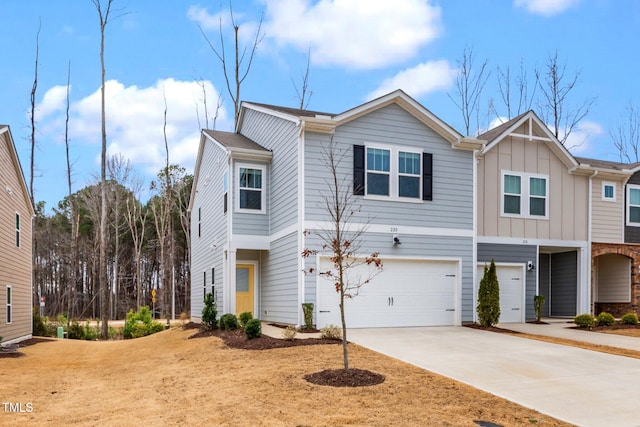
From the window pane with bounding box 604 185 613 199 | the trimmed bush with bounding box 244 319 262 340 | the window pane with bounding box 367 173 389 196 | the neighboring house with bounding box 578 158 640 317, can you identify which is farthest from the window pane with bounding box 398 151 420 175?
the window pane with bounding box 604 185 613 199

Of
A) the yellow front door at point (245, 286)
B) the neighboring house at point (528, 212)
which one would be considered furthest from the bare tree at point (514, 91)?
the yellow front door at point (245, 286)

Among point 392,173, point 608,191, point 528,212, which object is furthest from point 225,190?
point 608,191

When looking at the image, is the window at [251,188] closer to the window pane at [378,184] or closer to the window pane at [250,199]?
the window pane at [250,199]

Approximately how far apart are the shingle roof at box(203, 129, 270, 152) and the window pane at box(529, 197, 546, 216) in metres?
8.92

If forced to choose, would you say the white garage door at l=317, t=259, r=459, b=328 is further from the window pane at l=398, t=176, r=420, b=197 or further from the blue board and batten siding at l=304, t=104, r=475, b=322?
the window pane at l=398, t=176, r=420, b=197

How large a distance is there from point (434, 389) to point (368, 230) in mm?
7563

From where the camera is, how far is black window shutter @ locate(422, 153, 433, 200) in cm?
1656

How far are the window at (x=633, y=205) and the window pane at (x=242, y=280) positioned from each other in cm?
1393

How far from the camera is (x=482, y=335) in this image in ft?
48.1

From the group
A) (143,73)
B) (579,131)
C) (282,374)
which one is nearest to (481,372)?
(282,374)

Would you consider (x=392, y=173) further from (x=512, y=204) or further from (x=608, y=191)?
(x=608, y=191)

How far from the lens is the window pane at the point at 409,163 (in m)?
16.4

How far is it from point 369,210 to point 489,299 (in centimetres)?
428

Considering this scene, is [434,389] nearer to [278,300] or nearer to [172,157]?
[278,300]
